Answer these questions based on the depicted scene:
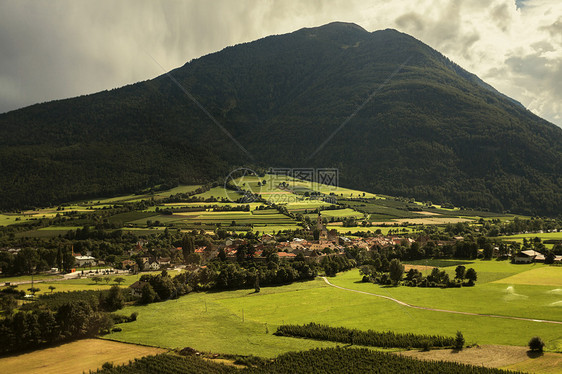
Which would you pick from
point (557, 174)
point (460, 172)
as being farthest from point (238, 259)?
point (557, 174)

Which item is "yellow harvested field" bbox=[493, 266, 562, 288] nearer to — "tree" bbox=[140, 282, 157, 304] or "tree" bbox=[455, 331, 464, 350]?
"tree" bbox=[455, 331, 464, 350]

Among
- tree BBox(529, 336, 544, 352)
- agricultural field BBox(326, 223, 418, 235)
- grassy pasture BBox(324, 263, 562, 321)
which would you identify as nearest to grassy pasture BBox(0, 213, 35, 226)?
agricultural field BBox(326, 223, 418, 235)

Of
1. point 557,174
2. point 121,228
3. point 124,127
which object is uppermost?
point 124,127

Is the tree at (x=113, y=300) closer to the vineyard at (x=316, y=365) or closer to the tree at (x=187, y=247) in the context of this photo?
the vineyard at (x=316, y=365)

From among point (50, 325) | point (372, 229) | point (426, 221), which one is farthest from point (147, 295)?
point (426, 221)

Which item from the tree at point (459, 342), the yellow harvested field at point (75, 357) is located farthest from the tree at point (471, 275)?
the yellow harvested field at point (75, 357)

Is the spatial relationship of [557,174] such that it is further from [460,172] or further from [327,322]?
[327,322]

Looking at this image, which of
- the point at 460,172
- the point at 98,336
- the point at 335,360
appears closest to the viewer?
the point at 335,360

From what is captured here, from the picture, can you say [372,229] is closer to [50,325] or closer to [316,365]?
[316,365]

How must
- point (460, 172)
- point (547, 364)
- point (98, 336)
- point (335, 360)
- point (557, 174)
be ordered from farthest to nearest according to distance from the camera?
point (460, 172), point (557, 174), point (98, 336), point (335, 360), point (547, 364)
